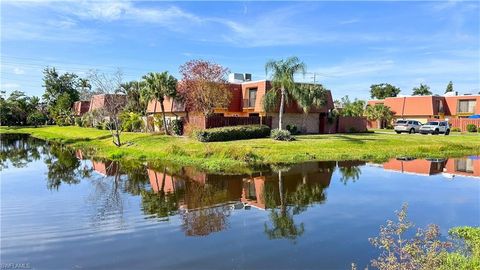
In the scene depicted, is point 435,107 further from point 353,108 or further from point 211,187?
point 211,187

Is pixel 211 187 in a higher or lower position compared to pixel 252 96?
lower

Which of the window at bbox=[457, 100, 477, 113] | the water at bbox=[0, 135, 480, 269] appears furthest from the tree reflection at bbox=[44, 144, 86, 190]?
the window at bbox=[457, 100, 477, 113]

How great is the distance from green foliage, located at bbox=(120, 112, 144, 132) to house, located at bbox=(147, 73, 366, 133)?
103 inches

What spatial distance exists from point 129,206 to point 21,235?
4446 mm

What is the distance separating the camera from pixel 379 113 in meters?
69.1

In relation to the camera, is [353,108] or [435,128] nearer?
→ [435,128]

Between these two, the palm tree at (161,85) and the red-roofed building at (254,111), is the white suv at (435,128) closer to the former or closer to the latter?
the red-roofed building at (254,111)

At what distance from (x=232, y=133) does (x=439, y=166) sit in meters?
17.6

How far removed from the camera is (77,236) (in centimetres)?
1170

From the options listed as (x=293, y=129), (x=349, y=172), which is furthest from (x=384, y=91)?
(x=349, y=172)

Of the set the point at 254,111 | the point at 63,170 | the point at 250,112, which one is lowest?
the point at 63,170

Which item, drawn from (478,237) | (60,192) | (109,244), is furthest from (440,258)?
(60,192)

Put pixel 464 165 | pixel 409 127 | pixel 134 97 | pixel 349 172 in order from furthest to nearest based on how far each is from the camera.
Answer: pixel 134 97 < pixel 409 127 < pixel 464 165 < pixel 349 172

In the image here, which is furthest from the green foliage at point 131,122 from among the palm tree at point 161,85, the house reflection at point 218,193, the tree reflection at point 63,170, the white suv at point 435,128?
the white suv at point 435,128
